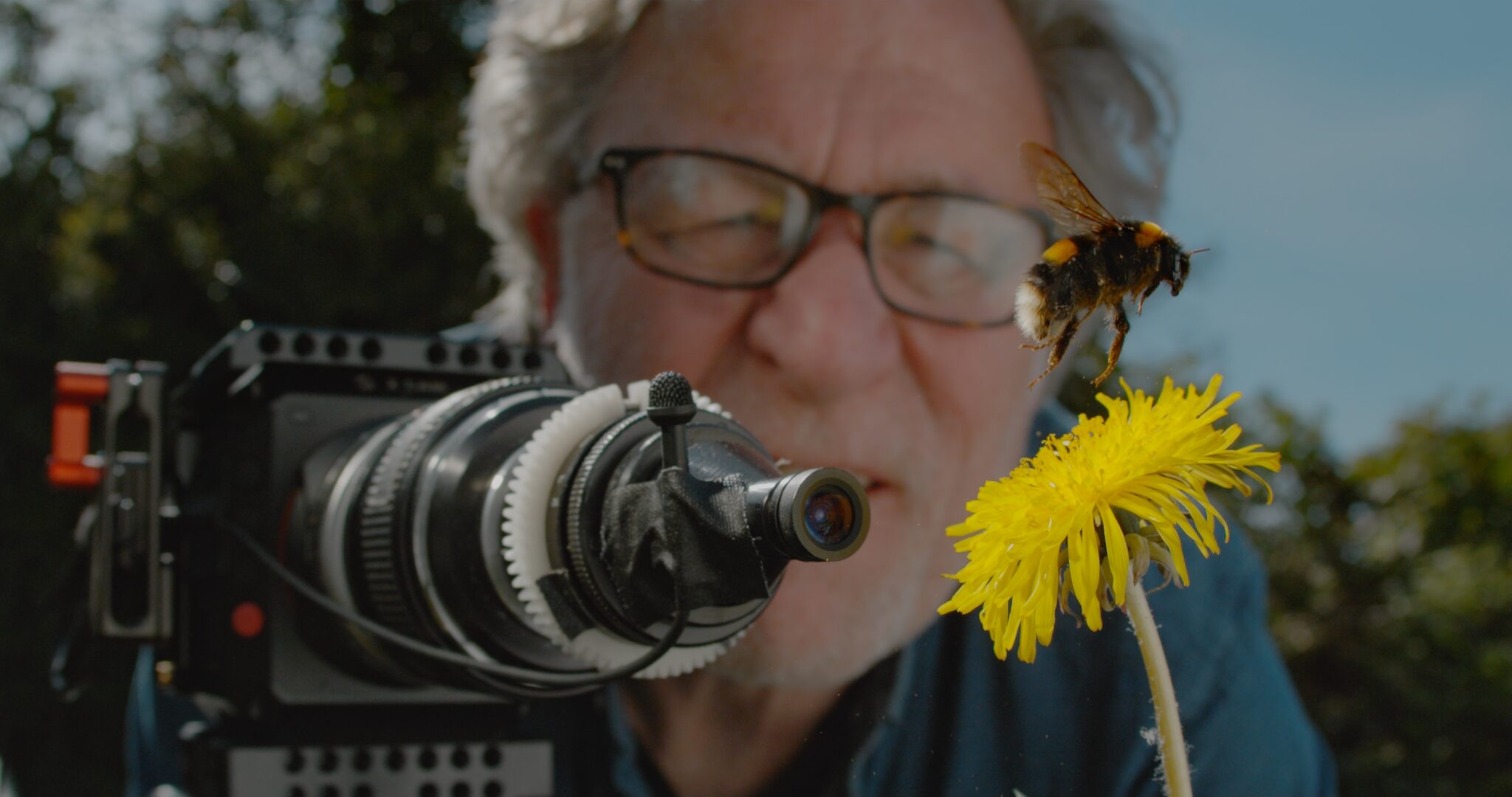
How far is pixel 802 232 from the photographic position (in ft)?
1.83

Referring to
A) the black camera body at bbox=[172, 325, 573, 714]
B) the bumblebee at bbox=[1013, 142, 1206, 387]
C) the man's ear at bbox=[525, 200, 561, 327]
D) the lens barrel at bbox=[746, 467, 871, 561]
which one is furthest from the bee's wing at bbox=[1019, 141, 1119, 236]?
the man's ear at bbox=[525, 200, 561, 327]

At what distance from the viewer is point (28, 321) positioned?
4.07 metres

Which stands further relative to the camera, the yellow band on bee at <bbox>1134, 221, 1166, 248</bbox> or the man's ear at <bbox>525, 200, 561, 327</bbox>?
the man's ear at <bbox>525, 200, 561, 327</bbox>

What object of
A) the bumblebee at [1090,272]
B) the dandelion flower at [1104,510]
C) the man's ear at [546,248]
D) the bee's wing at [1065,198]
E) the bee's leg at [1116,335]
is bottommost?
the dandelion flower at [1104,510]

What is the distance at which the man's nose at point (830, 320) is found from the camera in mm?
512

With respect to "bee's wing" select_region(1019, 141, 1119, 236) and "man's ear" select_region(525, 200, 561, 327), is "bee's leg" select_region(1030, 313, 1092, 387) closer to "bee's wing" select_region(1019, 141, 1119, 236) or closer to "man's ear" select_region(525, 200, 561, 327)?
"bee's wing" select_region(1019, 141, 1119, 236)

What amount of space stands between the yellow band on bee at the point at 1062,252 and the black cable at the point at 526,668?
0.45 feet

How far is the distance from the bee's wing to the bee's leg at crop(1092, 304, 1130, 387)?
27 mm

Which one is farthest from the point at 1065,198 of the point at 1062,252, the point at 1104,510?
the point at 1104,510

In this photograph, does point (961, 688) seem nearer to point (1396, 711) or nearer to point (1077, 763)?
point (1077, 763)

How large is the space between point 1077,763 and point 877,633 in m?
0.15

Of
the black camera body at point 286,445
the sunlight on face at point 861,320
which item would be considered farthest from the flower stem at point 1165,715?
the black camera body at point 286,445

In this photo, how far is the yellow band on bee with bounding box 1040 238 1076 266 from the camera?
1.29 ft

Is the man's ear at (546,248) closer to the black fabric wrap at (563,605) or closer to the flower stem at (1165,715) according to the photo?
the black fabric wrap at (563,605)
